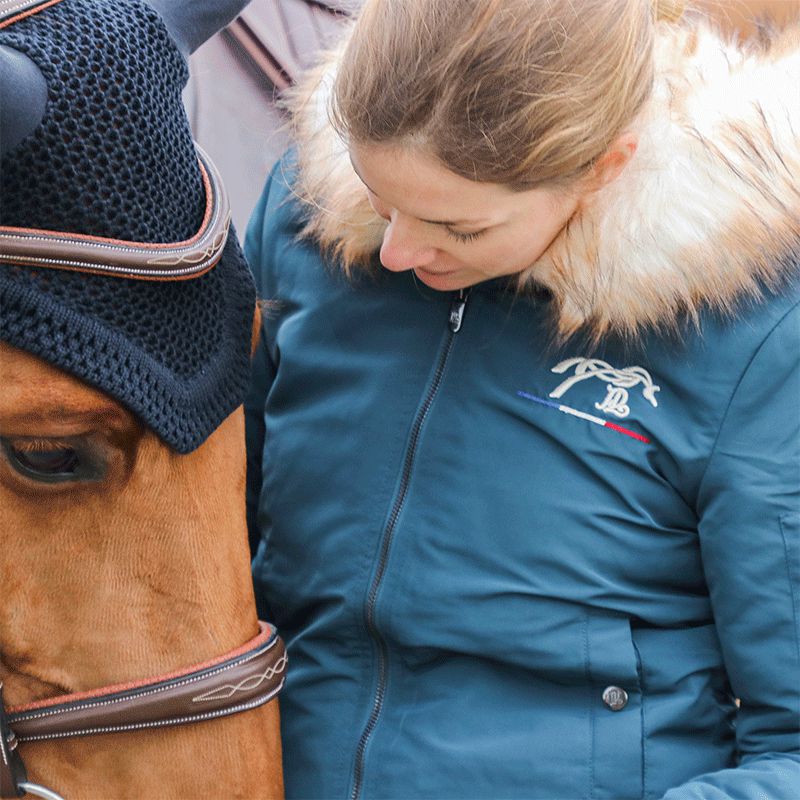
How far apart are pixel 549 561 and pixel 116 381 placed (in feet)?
1.64

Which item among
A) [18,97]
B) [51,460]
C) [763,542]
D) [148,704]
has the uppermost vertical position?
[18,97]

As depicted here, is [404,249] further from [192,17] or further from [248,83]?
[248,83]

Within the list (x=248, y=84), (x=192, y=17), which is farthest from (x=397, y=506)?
(x=248, y=84)

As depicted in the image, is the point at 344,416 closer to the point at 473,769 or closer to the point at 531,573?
the point at 531,573

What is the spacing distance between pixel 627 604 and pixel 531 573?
0.11 m

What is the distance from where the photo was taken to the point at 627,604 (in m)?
1.20

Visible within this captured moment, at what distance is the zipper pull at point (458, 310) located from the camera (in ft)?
4.04

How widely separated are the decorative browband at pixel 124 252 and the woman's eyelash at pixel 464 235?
0.75 feet

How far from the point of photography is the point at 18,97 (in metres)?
0.92

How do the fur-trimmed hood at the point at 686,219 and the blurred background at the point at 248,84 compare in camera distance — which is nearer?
the fur-trimmed hood at the point at 686,219

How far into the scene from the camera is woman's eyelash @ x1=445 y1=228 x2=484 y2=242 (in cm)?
109

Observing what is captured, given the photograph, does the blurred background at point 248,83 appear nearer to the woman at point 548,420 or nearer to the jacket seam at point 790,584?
the woman at point 548,420

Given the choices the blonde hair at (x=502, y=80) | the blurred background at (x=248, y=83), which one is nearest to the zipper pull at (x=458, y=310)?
the blonde hair at (x=502, y=80)

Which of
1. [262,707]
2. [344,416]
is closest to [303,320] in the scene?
[344,416]
